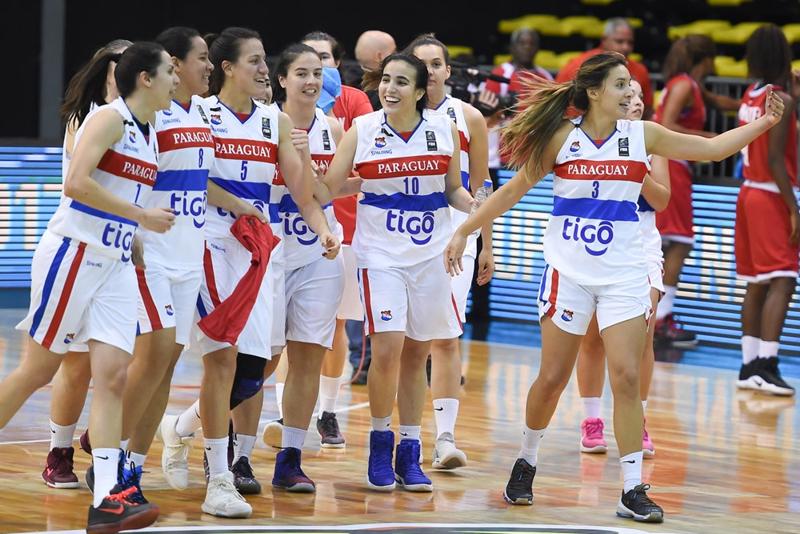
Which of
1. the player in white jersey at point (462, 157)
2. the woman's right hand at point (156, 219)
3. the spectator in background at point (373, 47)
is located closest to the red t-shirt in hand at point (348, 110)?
the player in white jersey at point (462, 157)

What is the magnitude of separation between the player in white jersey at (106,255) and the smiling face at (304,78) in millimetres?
913

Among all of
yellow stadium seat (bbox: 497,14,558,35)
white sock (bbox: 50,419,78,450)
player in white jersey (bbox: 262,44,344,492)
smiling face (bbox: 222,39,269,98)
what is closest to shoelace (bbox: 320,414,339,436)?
player in white jersey (bbox: 262,44,344,492)

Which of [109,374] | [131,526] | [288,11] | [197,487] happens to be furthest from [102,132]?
[288,11]

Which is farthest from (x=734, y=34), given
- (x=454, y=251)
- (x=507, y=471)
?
(x=454, y=251)

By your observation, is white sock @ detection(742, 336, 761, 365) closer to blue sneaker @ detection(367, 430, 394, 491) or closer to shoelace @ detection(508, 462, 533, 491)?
shoelace @ detection(508, 462, 533, 491)

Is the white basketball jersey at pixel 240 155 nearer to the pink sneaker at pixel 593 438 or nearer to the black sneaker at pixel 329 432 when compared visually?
the black sneaker at pixel 329 432

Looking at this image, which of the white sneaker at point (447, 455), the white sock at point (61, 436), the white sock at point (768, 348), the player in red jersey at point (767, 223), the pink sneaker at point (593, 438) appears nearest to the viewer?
the white sock at point (61, 436)

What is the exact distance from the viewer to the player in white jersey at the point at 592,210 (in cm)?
539

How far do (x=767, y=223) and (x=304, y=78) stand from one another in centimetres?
436

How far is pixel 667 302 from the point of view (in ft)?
34.8

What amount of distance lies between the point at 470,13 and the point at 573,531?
37.2ft

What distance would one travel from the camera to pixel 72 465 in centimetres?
571

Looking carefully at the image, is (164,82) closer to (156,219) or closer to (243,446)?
(156,219)

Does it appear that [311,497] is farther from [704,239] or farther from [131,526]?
[704,239]
